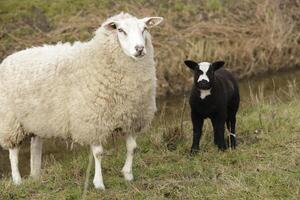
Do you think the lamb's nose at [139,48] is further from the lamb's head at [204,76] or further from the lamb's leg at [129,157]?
the lamb's head at [204,76]

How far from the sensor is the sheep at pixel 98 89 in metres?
6.90

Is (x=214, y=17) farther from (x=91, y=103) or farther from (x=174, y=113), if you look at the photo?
(x=91, y=103)

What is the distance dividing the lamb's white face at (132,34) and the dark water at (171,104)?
3252 millimetres

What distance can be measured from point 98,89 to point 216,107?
164 cm

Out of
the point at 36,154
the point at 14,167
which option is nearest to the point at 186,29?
the point at 36,154

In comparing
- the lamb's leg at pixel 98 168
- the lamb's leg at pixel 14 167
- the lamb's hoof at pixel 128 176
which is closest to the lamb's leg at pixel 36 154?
the lamb's leg at pixel 14 167

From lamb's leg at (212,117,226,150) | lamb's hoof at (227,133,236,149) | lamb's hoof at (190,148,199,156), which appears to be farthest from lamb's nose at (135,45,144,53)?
lamb's hoof at (227,133,236,149)

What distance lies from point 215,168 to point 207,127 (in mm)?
1911

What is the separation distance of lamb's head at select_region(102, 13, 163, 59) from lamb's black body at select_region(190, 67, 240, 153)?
121 cm

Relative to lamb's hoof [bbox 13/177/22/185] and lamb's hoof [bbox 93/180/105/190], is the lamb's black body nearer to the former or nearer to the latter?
lamb's hoof [bbox 93/180/105/190]

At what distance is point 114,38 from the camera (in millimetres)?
7051

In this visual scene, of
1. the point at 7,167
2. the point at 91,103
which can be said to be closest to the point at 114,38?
the point at 91,103

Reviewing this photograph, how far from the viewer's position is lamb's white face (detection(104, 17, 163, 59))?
6633 mm

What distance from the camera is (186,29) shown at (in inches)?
662
